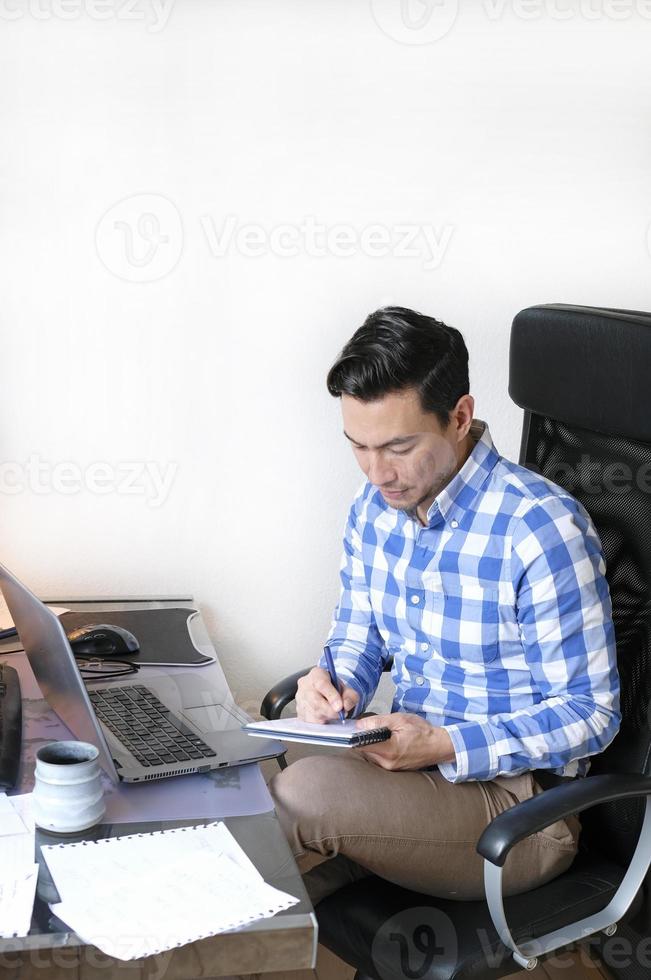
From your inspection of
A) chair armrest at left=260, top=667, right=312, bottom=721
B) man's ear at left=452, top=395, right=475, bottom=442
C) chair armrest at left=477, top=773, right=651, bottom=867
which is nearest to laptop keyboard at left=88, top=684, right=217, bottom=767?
chair armrest at left=260, top=667, right=312, bottom=721

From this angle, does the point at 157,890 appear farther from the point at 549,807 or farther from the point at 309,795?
the point at 549,807

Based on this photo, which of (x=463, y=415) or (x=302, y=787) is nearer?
(x=302, y=787)

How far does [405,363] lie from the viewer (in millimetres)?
1673

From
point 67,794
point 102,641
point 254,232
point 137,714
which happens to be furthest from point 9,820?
point 254,232

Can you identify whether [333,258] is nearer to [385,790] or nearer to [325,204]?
[325,204]

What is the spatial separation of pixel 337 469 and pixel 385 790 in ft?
3.08

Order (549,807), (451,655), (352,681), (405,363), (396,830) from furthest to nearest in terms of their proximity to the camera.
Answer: (352,681) → (451,655) → (405,363) → (396,830) → (549,807)

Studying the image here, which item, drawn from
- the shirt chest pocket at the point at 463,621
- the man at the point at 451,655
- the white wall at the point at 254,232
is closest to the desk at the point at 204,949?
the man at the point at 451,655

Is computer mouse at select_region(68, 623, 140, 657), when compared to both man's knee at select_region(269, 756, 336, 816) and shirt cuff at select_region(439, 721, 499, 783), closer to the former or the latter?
man's knee at select_region(269, 756, 336, 816)

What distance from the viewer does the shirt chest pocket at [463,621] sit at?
1.73m

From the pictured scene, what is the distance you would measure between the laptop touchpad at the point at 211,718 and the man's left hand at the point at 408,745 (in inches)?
8.7

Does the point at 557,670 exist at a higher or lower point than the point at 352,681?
higher

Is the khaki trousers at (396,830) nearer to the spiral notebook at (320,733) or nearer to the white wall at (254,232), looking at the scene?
the spiral notebook at (320,733)

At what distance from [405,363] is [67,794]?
0.83 m
